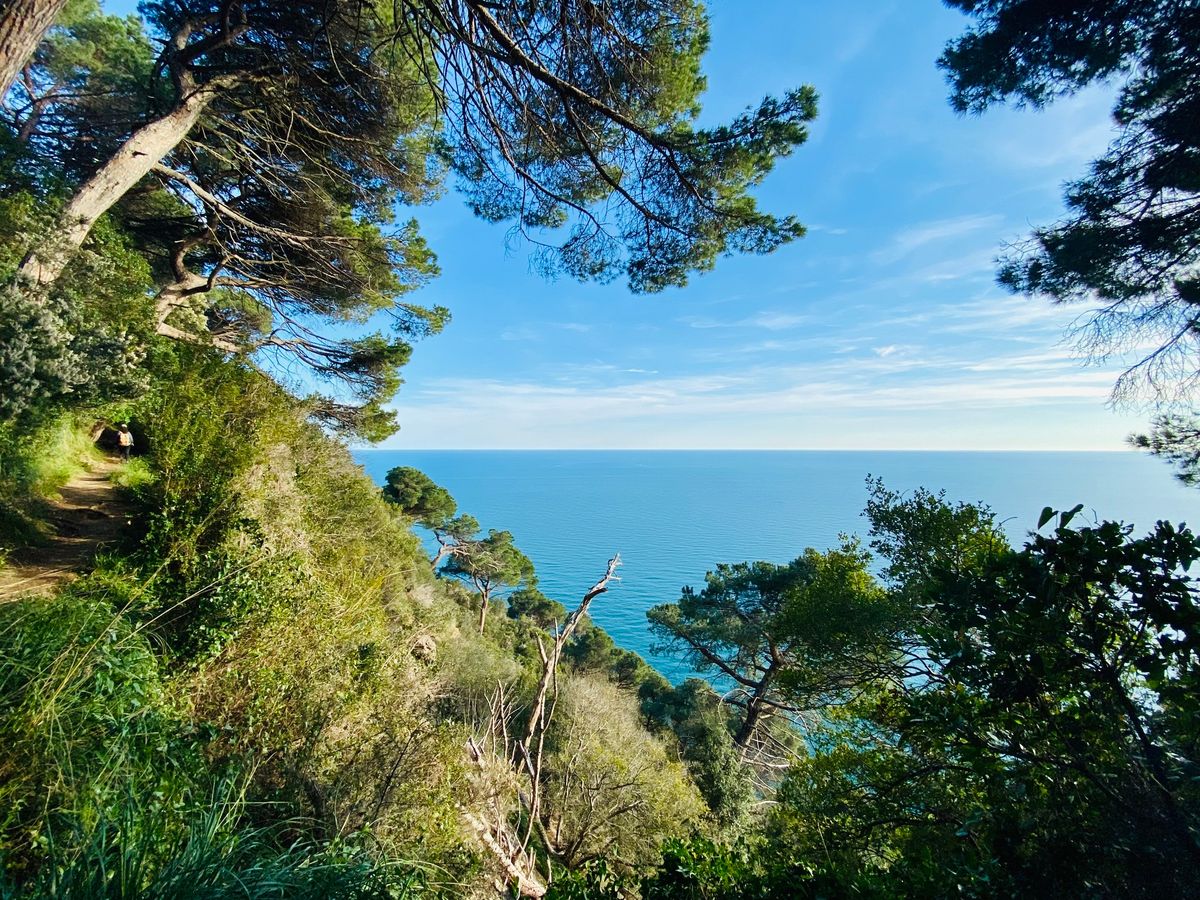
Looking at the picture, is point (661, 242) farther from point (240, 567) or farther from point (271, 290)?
point (271, 290)

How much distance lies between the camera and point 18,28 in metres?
2.87

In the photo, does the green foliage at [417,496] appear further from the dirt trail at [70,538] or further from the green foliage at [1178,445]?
the green foliage at [1178,445]

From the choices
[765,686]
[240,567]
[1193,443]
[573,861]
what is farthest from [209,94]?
[765,686]

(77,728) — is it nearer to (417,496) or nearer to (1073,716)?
(1073,716)

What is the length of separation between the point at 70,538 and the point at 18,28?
162 inches

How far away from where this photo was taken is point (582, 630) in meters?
21.0

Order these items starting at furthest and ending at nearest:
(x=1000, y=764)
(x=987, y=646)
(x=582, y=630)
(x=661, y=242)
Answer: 1. (x=582, y=630)
2. (x=661, y=242)
3. (x=987, y=646)
4. (x=1000, y=764)

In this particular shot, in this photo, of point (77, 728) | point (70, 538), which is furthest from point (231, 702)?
point (70, 538)

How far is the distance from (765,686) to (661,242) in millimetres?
10574

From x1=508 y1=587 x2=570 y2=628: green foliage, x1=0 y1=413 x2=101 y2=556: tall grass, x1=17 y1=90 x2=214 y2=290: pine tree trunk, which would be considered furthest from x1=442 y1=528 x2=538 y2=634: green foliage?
x1=17 y1=90 x2=214 y2=290: pine tree trunk

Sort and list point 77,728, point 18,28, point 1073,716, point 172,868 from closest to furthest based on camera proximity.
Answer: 1. point 172,868
2. point 1073,716
3. point 77,728
4. point 18,28

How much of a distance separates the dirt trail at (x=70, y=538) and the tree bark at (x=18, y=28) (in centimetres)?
342

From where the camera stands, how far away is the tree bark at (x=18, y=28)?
111 inches

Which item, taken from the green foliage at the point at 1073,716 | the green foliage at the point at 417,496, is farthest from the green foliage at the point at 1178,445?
the green foliage at the point at 417,496
